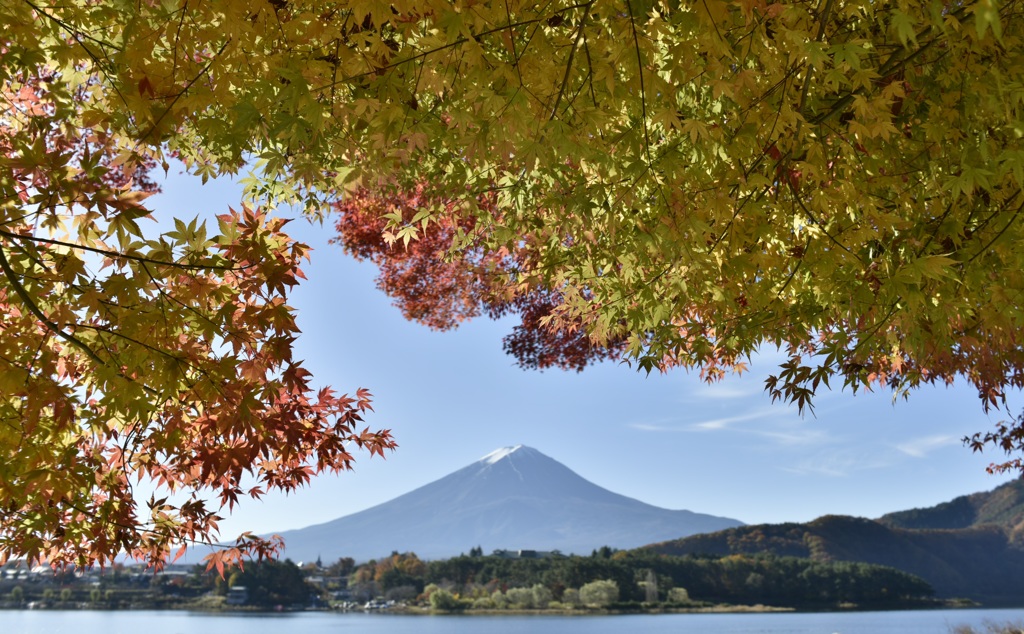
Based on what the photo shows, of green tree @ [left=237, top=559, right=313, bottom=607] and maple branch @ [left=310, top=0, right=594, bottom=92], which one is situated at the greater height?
maple branch @ [left=310, top=0, right=594, bottom=92]

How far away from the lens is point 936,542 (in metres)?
40.9

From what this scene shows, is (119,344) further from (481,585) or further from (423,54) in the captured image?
(481,585)

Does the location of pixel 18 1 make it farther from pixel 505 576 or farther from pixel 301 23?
pixel 505 576

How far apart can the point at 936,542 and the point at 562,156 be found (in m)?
45.5

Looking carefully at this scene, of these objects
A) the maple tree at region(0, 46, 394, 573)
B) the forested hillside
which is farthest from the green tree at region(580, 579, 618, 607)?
the maple tree at region(0, 46, 394, 573)

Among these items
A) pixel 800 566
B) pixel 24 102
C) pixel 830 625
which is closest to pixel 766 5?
pixel 24 102

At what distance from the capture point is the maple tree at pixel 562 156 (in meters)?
3.70

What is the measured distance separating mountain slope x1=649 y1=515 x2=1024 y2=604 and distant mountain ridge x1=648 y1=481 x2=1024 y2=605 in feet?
0.13

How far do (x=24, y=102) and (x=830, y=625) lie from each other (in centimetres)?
3616

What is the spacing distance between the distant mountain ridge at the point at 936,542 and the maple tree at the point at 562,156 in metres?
28.7

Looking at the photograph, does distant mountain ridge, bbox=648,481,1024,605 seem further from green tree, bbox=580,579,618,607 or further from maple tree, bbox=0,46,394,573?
maple tree, bbox=0,46,394,573

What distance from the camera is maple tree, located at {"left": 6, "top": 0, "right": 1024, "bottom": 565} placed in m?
3.70

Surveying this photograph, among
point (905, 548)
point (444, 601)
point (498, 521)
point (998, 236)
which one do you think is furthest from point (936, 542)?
point (498, 521)

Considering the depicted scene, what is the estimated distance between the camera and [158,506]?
5547 mm
